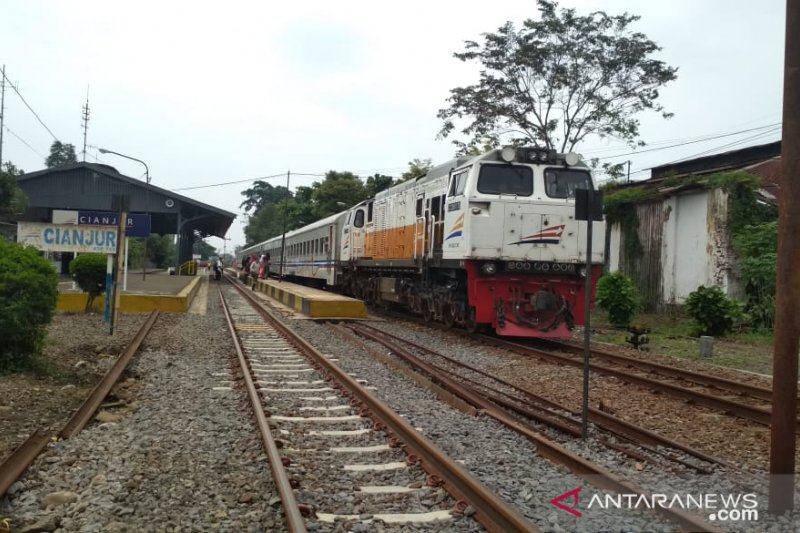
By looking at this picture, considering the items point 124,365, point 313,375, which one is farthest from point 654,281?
point 124,365

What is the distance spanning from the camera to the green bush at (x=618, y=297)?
56.5 feet

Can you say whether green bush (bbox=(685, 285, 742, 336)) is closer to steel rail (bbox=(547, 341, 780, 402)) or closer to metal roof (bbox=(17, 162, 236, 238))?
steel rail (bbox=(547, 341, 780, 402))

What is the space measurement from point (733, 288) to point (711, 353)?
23.3 ft

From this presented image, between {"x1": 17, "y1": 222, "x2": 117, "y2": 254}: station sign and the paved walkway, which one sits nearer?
{"x1": 17, "y1": 222, "x2": 117, "y2": 254}: station sign

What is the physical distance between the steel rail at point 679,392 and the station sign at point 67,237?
9.94 metres

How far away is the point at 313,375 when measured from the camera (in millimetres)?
9266

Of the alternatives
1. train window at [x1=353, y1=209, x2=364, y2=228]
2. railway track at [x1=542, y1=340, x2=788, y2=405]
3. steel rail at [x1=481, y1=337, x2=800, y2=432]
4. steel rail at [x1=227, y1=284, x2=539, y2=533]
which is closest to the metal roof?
train window at [x1=353, y1=209, x2=364, y2=228]

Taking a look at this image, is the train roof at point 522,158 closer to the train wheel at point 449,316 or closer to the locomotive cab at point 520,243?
the locomotive cab at point 520,243

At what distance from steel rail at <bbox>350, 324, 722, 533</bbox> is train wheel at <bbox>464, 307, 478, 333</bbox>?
4325 mm

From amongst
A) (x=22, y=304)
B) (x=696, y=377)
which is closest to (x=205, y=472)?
(x=22, y=304)

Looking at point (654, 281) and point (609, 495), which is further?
point (654, 281)

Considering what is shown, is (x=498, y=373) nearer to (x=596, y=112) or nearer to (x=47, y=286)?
(x=47, y=286)

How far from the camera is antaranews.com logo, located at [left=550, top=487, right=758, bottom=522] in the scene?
423 centimetres

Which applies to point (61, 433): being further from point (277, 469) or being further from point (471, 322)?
point (471, 322)
